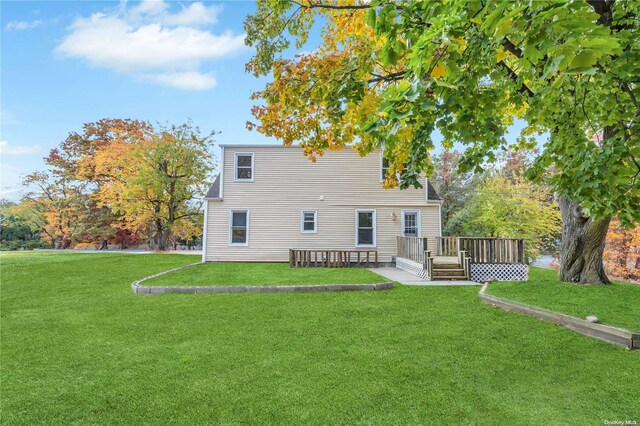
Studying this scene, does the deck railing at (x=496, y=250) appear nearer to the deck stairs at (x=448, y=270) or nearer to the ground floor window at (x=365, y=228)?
the deck stairs at (x=448, y=270)

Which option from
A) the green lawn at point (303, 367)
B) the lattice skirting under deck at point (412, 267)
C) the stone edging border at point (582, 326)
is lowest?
the green lawn at point (303, 367)

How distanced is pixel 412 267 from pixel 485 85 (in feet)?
24.6

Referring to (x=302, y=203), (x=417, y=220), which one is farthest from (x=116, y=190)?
→ (x=417, y=220)

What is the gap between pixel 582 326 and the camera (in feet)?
15.2

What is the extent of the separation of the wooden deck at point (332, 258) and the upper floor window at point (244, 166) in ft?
14.1

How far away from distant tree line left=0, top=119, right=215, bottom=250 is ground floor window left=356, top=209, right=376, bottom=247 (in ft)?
40.4

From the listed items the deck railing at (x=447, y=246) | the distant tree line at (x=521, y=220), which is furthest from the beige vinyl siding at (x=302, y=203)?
the distant tree line at (x=521, y=220)

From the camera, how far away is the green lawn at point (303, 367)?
271cm

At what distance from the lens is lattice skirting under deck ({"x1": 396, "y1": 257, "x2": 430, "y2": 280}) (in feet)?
34.4

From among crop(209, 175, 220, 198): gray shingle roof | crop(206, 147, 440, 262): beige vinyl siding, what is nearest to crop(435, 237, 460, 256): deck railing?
crop(206, 147, 440, 262): beige vinyl siding

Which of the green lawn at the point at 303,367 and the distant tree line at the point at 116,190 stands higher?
the distant tree line at the point at 116,190

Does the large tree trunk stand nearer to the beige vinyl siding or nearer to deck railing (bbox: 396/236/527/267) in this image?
deck railing (bbox: 396/236/527/267)

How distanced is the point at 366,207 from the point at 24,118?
59.7 ft

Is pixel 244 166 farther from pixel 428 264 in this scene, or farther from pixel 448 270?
pixel 448 270
